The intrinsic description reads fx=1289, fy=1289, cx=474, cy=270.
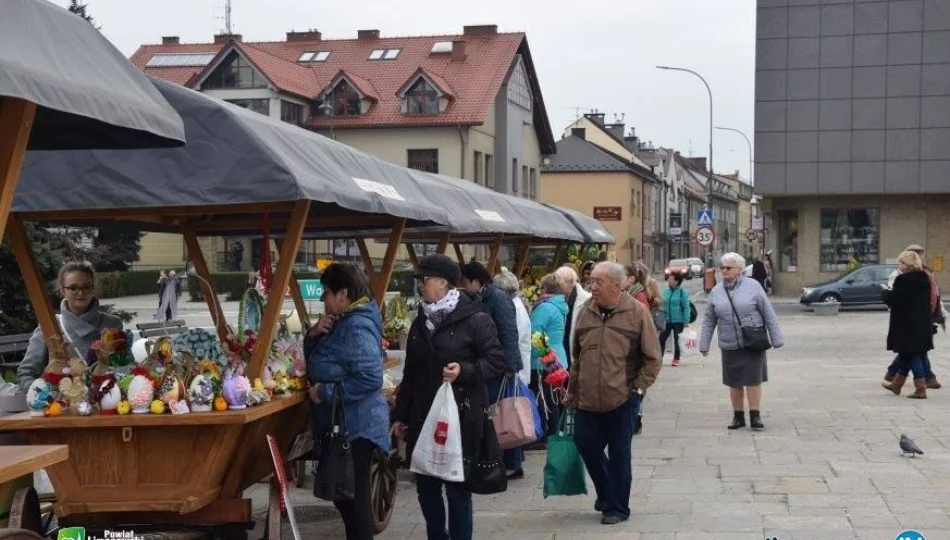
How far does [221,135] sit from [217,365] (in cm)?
121

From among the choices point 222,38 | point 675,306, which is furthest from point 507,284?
point 222,38

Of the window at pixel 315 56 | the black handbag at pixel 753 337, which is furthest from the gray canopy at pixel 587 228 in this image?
the window at pixel 315 56

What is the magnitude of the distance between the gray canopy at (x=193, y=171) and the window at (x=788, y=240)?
42.7 metres

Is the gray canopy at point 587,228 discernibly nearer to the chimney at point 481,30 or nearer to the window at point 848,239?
the window at point 848,239

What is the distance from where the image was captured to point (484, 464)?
7.09 meters

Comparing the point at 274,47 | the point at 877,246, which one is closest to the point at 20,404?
the point at 877,246

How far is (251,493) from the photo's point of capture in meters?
9.84

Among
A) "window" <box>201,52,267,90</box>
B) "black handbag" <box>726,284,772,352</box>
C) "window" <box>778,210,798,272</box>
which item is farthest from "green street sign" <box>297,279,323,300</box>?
"window" <box>201,52,267,90</box>

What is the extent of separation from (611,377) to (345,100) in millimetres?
50641

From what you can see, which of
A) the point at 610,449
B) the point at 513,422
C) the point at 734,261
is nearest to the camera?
the point at 513,422

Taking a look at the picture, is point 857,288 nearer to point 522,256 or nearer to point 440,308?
point 522,256

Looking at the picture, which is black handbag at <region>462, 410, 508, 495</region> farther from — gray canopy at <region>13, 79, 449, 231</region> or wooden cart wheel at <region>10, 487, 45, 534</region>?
wooden cart wheel at <region>10, 487, 45, 534</region>

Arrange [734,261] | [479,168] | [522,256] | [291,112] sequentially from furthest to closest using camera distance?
[479,168], [291,112], [522,256], [734,261]

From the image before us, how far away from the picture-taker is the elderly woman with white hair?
12227mm
